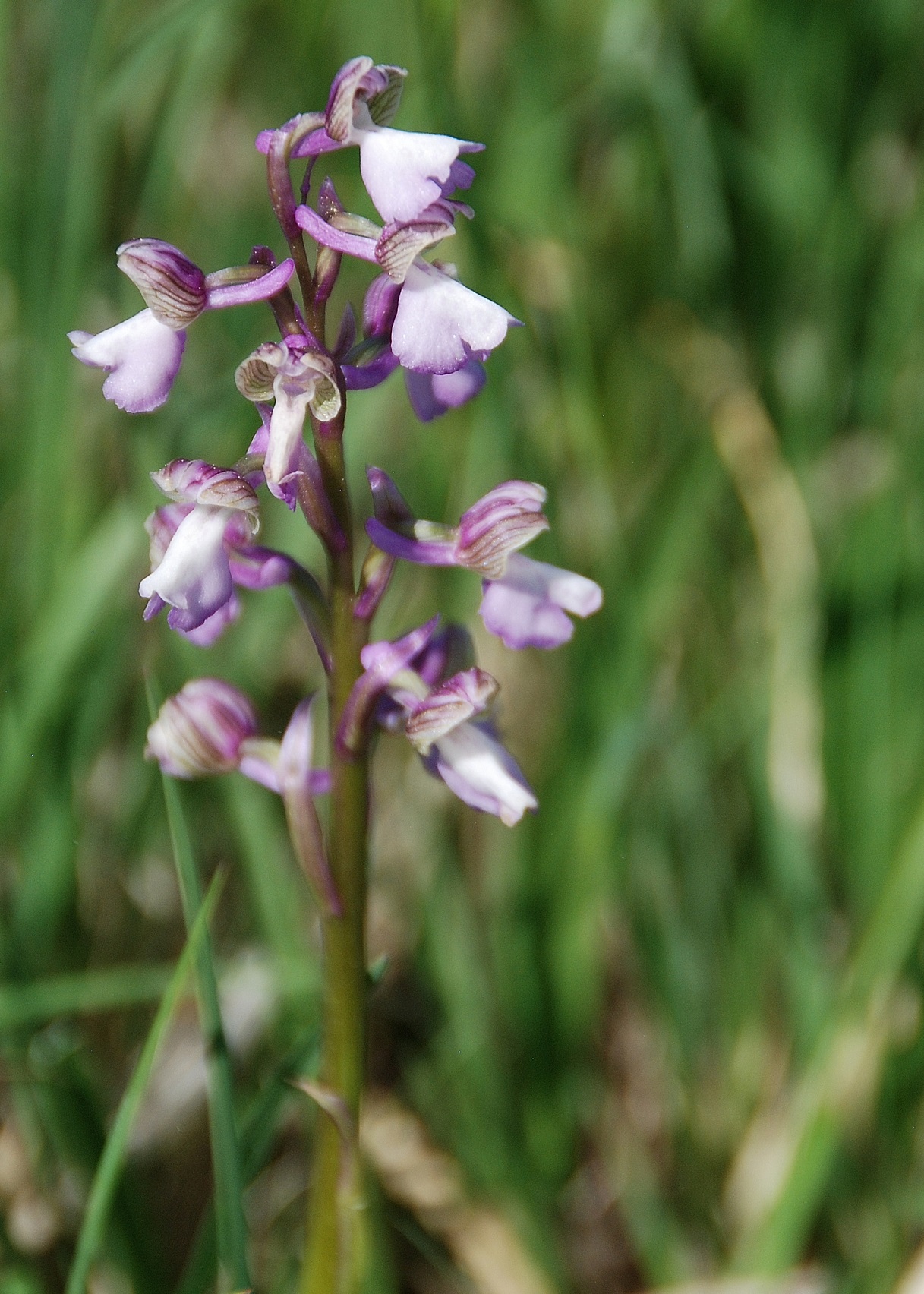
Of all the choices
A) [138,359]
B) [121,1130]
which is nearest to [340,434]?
[138,359]

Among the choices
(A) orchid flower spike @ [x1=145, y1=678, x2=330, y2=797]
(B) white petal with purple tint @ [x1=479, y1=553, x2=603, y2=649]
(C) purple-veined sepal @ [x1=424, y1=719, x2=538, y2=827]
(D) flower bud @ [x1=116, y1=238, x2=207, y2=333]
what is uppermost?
(D) flower bud @ [x1=116, y1=238, x2=207, y2=333]

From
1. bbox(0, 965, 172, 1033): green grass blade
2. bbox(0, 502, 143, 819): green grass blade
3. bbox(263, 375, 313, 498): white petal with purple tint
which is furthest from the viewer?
bbox(0, 502, 143, 819): green grass blade

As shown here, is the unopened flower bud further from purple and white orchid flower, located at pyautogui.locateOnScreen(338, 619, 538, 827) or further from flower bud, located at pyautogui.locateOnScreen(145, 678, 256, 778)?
flower bud, located at pyautogui.locateOnScreen(145, 678, 256, 778)

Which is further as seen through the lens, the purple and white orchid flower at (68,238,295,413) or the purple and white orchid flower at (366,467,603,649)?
the purple and white orchid flower at (366,467,603,649)

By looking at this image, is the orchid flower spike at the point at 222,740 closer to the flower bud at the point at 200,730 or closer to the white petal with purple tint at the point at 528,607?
the flower bud at the point at 200,730

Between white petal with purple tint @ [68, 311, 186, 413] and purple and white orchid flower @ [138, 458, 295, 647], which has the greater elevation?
white petal with purple tint @ [68, 311, 186, 413]

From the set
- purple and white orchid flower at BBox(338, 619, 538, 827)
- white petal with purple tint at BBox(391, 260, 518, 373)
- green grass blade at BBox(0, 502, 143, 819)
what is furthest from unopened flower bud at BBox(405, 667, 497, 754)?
green grass blade at BBox(0, 502, 143, 819)

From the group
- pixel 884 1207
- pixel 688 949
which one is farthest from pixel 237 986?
pixel 884 1207
